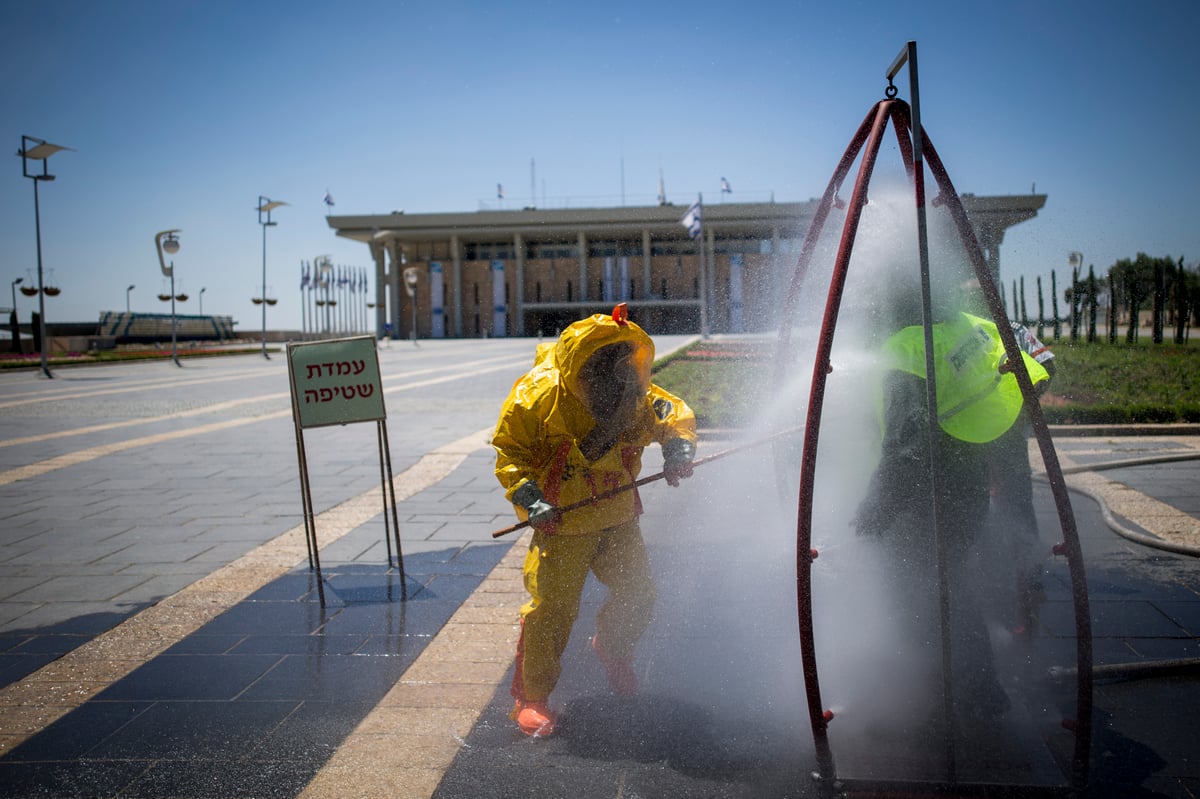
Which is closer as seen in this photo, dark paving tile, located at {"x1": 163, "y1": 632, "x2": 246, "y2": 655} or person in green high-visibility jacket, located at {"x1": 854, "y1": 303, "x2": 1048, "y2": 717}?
person in green high-visibility jacket, located at {"x1": 854, "y1": 303, "x2": 1048, "y2": 717}

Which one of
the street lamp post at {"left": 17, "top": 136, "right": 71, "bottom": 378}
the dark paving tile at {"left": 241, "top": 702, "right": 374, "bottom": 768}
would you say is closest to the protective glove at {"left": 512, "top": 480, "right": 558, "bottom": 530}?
the dark paving tile at {"left": 241, "top": 702, "right": 374, "bottom": 768}

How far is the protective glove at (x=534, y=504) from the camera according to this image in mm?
2812

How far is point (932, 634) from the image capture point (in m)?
2.87

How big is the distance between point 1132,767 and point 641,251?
6057 centimetres

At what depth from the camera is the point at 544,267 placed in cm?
6275

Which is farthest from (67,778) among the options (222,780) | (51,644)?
(51,644)

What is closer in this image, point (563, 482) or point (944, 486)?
point (944, 486)

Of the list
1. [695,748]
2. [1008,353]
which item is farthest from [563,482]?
[1008,353]

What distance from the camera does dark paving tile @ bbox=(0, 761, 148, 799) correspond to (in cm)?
267

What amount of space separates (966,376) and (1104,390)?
33.7 ft

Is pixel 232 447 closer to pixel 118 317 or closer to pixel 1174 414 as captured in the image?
pixel 1174 414

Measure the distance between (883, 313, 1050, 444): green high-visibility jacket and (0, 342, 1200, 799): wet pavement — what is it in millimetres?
920

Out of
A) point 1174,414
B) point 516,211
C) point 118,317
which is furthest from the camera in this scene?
point 516,211

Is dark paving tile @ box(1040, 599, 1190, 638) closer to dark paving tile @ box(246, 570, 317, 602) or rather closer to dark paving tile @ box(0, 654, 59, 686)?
dark paving tile @ box(246, 570, 317, 602)
